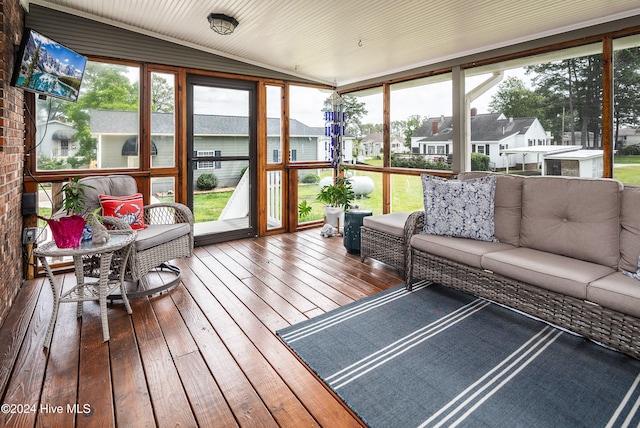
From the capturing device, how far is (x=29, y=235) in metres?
3.65

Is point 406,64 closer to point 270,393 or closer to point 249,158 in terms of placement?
point 249,158

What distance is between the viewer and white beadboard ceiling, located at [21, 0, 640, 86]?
3.25 meters

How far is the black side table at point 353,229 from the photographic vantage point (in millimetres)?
4578

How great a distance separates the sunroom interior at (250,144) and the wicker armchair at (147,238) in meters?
0.26

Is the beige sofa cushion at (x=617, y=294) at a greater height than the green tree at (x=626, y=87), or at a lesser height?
lesser

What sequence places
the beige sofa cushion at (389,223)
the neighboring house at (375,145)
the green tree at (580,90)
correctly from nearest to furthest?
the green tree at (580,90)
the beige sofa cushion at (389,223)
the neighboring house at (375,145)

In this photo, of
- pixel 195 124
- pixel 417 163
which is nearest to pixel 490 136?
pixel 417 163

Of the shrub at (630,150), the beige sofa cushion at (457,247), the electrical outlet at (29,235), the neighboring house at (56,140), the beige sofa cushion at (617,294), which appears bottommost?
the beige sofa cushion at (617,294)

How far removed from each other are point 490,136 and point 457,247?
1.84 m

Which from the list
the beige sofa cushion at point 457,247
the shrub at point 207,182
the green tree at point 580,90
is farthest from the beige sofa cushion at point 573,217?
the shrub at point 207,182

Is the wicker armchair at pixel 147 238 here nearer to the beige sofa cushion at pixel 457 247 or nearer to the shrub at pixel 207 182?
the shrub at pixel 207 182

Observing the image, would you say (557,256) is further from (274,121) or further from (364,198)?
(274,121)

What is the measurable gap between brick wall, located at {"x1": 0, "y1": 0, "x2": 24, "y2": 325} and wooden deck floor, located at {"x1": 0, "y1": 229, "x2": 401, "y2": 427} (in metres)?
0.26

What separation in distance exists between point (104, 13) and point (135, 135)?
128 centimetres
